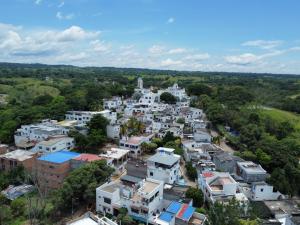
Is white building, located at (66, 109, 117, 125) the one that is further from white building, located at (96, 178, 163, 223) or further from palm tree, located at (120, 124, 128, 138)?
white building, located at (96, 178, 163, 223)

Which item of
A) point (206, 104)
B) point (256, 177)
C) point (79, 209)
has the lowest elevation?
point (79, 209)

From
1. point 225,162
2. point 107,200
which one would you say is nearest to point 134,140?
point 225,162

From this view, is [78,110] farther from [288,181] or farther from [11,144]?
[288,181]

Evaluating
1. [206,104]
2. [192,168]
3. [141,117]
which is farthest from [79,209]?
[206,104]

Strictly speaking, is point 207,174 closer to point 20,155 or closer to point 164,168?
point 164,168

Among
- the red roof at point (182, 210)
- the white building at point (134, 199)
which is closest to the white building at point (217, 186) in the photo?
the red roof at point (182, 210)

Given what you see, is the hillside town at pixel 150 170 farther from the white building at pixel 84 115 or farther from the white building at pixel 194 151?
the white building at pixel 84 115
